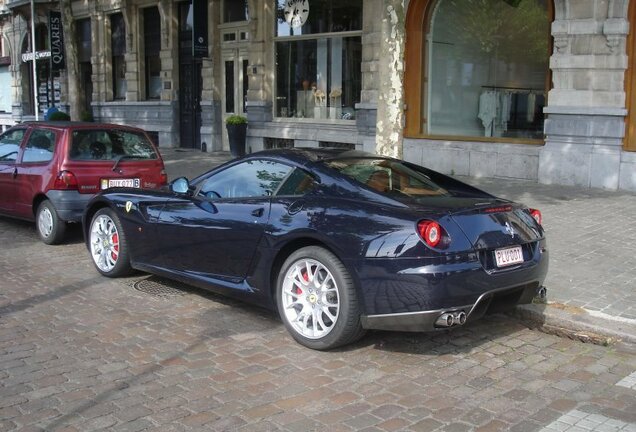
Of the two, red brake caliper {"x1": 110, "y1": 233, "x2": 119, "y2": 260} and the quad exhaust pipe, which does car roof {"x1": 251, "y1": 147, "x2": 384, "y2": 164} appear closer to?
the quad exhaust pipe

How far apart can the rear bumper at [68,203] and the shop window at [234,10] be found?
41.1 ft

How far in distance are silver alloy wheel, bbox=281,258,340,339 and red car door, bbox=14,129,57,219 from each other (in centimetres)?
482

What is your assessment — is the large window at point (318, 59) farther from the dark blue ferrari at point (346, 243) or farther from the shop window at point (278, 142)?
the dark blue ferrari at point (346, 243)

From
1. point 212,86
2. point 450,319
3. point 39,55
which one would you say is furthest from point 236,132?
point 450,319

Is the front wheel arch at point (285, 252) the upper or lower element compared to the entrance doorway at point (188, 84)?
lower

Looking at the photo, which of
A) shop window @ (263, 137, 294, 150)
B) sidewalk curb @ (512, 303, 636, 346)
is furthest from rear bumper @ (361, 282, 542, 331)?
shop window @ (263, 137, 294, 150)

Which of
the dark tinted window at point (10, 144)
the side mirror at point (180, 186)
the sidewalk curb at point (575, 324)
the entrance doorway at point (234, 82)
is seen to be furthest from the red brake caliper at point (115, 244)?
the entrance doorway at point (234, 82)

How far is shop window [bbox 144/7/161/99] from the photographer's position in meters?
22.9

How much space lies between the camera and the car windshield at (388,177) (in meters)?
5.38

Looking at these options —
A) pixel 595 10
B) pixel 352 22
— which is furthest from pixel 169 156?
pixel 595 10

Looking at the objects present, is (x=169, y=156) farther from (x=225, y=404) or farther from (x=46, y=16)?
(x=225, y=404)

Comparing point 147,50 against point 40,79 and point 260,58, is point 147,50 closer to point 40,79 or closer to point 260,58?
point 260,58

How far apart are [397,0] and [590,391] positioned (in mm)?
5624

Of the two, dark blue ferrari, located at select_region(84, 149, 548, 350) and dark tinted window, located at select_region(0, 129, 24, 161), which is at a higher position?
dark tinted window, located at select_region(0, 129, 24, 161)
